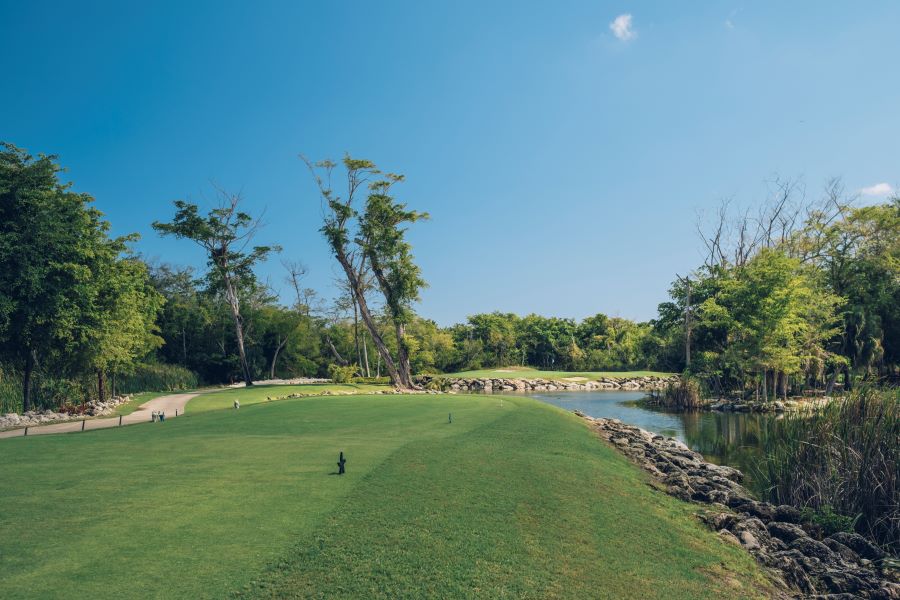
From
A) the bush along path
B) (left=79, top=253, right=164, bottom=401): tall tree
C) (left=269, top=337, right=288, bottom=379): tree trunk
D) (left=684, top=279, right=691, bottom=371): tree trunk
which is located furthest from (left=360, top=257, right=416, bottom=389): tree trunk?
the bush along path

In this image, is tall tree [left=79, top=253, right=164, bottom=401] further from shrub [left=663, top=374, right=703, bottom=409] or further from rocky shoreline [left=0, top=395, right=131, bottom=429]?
shrub [left=663, top=374, right=703, bottom=409]

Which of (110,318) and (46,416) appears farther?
(110,318)

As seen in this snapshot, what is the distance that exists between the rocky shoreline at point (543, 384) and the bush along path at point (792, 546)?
1540 inches

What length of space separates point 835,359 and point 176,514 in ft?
131

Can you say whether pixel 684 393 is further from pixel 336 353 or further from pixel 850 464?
pixel 336 353

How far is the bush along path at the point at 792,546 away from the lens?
24.3 feet

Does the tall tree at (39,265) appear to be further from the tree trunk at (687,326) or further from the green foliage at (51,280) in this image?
the tree trunk at (687,326)

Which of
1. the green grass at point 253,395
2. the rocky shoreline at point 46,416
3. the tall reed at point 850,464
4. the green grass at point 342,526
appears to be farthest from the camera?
the green grass at point 253,395

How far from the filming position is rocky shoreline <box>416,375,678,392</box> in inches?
2064

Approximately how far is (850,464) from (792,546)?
299 cm

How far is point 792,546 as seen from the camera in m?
8.77

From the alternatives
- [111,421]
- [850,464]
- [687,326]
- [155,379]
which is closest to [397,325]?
[155,379]

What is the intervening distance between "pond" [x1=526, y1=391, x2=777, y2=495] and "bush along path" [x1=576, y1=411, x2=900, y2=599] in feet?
7.23

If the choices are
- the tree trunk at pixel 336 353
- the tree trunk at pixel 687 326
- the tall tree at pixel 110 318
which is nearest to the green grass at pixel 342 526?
the tall tree at pixel 110 318
